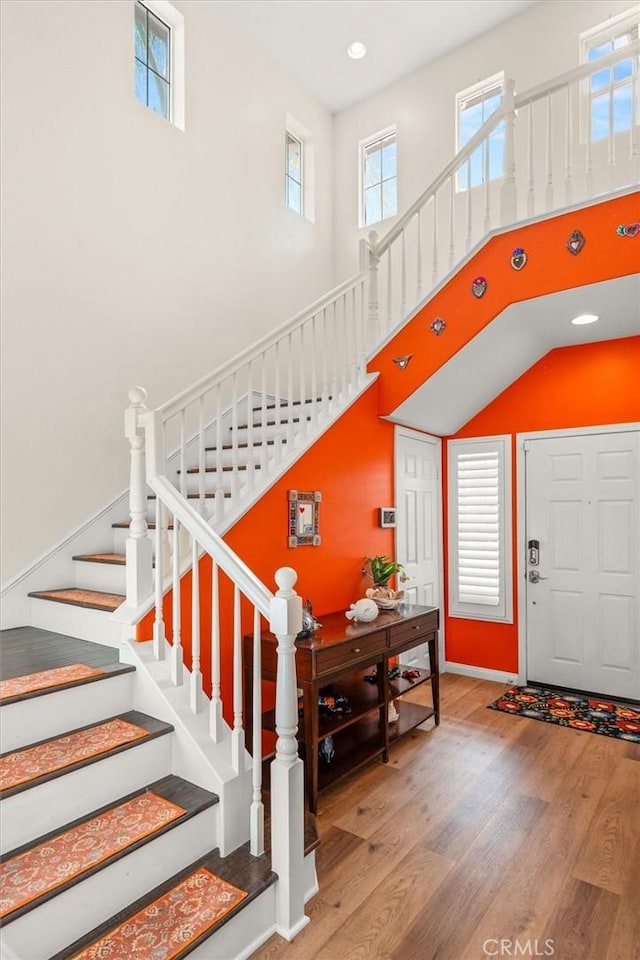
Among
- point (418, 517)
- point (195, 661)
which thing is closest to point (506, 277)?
point (418, 517)

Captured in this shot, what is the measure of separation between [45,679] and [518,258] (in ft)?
11.6

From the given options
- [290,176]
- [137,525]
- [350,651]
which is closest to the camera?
[137,525]

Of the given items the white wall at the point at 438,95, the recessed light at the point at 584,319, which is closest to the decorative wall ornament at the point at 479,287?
the recessed light at the point at 584,319

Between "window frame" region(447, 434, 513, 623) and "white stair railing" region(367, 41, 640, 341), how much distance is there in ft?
4.49

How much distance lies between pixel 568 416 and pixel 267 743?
11.0 ft

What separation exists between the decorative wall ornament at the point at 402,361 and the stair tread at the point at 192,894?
3.06 metres

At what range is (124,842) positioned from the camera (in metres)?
1.73

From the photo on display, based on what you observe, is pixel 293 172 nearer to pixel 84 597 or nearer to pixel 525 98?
pixel 525 98

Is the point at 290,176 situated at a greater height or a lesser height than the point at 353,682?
greater

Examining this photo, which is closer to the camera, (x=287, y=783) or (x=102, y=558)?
(x=287, y=783)

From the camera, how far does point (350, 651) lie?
2.89 m

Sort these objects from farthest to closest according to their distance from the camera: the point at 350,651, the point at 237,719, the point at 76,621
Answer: the point at 350,651 < the point at 76,621 < the point at 237,719

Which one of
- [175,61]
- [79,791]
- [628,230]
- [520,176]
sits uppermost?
[175,61]

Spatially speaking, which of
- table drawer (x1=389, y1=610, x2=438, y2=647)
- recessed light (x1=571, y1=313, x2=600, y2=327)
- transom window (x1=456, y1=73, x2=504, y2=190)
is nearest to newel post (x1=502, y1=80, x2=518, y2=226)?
recessed light (x1=571, y1=313, x2=600, y2=327)
